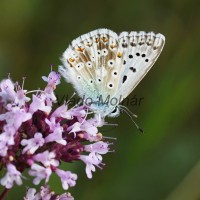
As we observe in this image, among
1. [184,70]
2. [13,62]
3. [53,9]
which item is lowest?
[13,62]

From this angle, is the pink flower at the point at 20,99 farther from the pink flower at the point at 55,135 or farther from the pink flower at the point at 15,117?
the pink flower at the point at 55,135

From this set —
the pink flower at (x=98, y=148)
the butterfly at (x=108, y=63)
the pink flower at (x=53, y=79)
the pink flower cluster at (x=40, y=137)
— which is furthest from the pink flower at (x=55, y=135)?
the butterfly at (x=108, y=63)

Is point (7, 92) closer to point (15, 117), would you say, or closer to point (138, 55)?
point (15, 117)

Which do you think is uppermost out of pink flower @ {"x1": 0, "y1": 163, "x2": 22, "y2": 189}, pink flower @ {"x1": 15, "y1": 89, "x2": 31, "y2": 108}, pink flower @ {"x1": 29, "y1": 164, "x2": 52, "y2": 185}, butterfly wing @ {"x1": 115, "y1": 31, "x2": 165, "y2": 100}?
butterfly wing @ {"x1": 115, "y1": 31, "x2": 165, "y2": 100}

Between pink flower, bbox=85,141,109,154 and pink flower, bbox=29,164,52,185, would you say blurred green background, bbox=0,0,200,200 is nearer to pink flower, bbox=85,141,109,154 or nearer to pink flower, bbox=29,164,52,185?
pink flower, bbox=85,141,109,154

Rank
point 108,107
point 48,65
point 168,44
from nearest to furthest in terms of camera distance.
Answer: point 108,107
point 48,65
point 168,44

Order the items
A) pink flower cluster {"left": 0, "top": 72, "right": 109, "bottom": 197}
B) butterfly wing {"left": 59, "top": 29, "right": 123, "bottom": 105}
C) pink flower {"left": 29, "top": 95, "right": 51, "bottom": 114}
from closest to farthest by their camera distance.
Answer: pink flower cluster {"left": 0, "top": 72, "right": 109, "bottom": 197} < pink flower {"left": 29, "top": 95, "right": 51, "bottom": 114} < butterfly wing {"left": 59, "top": 29, "right": 123, "bottom": 105}

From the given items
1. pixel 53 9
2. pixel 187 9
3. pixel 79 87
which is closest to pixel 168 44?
pixel 187 9

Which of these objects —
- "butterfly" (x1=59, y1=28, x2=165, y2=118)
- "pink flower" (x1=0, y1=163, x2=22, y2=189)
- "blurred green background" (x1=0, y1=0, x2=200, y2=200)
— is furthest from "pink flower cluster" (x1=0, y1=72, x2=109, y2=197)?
"blurred green background" (x1=0, y1=0, x2=200, y2=200)

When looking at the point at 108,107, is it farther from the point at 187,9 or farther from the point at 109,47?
the point at 187,9
